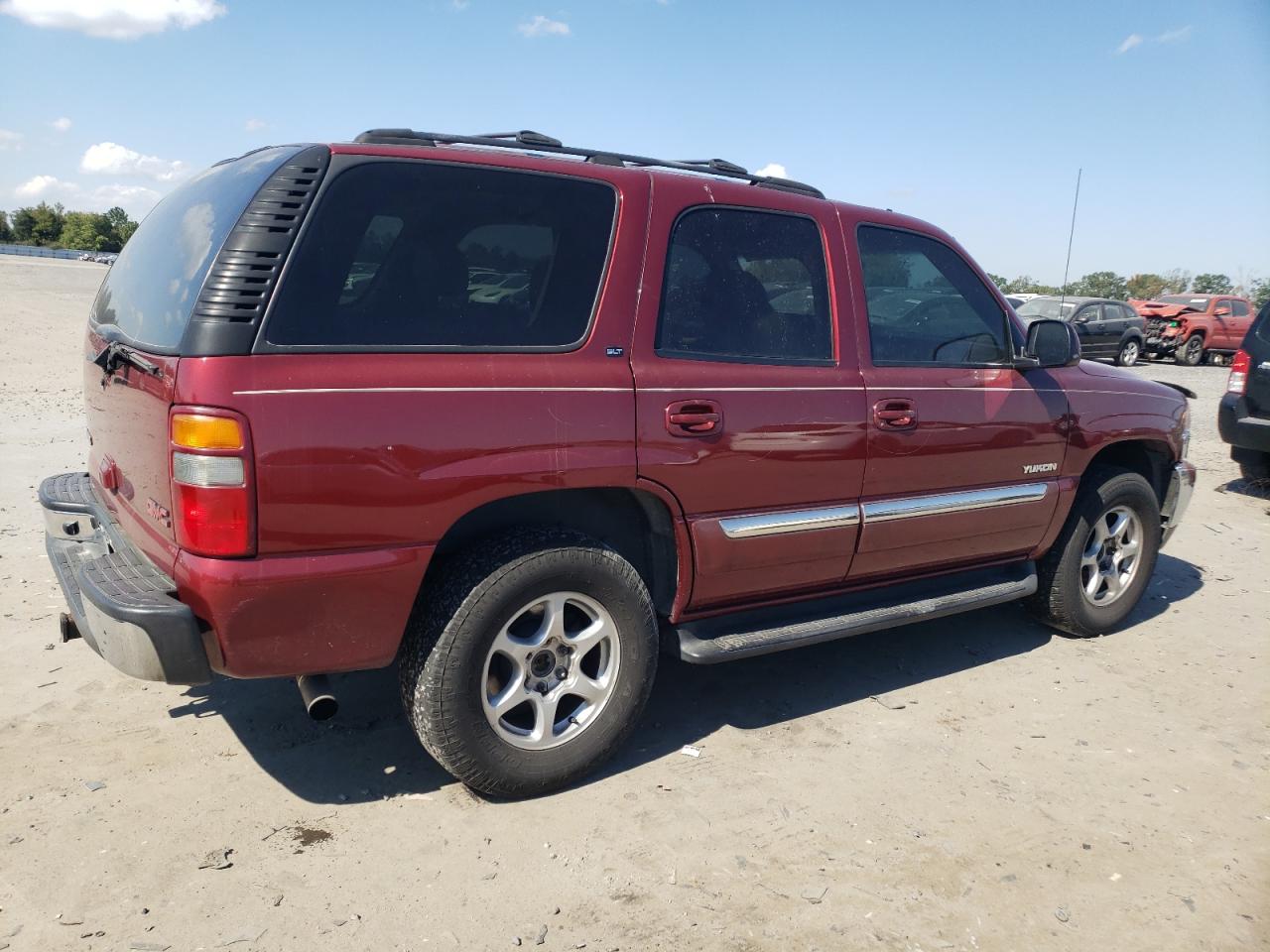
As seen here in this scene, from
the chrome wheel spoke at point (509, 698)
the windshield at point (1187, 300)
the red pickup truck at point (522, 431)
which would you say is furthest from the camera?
the windshield at point (1187, 300)

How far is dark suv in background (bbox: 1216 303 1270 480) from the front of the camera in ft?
26.8

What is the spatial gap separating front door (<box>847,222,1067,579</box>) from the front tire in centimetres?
117

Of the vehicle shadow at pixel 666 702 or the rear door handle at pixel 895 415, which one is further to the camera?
the rear door handle at pixel 895 415

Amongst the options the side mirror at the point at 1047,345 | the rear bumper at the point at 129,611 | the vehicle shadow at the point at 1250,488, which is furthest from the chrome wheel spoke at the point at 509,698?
the vehicle shadow at the point at 1250,488

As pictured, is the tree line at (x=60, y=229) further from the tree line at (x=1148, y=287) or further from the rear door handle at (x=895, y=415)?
the rear door handle at (x=895, y=415)

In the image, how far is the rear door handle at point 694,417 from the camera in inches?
128

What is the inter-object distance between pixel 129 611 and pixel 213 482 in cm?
44

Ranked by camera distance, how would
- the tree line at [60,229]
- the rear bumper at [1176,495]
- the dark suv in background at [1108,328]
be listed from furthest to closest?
the tree line at [60,229] < the dark suv in background at [1108,328] < the rear bumper at [1176,495]

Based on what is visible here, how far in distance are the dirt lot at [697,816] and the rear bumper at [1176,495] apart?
0.88 meters

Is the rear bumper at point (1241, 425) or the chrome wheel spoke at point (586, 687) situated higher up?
the rear bumper at point (1241, 425)

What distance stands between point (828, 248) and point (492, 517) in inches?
69.8

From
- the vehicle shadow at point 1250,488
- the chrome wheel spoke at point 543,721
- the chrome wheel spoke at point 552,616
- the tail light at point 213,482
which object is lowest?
the vehicle shadow at point 1250,488

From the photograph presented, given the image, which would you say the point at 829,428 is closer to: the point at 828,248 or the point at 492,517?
the point at 828,248

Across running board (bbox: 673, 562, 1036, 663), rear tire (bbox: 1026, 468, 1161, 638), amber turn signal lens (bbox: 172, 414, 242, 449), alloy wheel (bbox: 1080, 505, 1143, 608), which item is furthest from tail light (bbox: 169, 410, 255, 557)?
alloy wheel (bbox: 1080, 505, 1143, 608)
